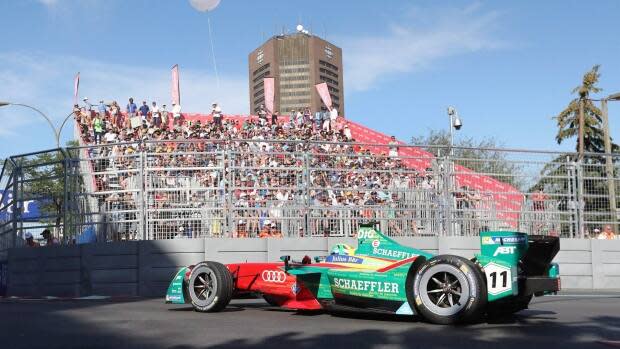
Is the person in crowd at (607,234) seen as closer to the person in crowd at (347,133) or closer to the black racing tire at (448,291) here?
the black racing tire at (448,291)

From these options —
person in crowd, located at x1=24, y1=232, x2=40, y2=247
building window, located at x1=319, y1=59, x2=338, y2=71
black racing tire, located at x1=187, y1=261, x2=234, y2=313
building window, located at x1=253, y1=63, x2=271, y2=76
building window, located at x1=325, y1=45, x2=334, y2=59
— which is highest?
building window, located at x1=325, y1=45, x2=334, y2=59

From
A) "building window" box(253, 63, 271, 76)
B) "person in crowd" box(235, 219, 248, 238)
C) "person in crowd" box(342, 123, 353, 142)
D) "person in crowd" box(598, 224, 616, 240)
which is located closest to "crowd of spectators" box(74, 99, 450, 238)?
"person in crowd" box(235, 219, 248, 238)

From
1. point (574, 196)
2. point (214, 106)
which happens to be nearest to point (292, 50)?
point (214, 106)

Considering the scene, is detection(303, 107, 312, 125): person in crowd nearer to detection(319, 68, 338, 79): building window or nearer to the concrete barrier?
the concrete barrier

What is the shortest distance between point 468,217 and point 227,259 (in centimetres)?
500

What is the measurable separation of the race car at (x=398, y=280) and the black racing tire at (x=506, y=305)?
13mm

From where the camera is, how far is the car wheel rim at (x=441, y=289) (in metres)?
7.34

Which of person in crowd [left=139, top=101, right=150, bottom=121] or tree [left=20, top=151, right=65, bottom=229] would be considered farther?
person in crowd [left=139, top=101, right=150, bottom=121]

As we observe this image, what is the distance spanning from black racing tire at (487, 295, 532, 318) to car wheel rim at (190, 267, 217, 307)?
343cm

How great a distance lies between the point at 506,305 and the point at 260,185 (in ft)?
21.4

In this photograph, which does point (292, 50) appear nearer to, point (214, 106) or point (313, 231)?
point (214, 106)

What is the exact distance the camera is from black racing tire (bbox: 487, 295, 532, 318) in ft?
24.5

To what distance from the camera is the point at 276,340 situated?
6.37 meters

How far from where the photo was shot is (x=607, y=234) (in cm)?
1489
